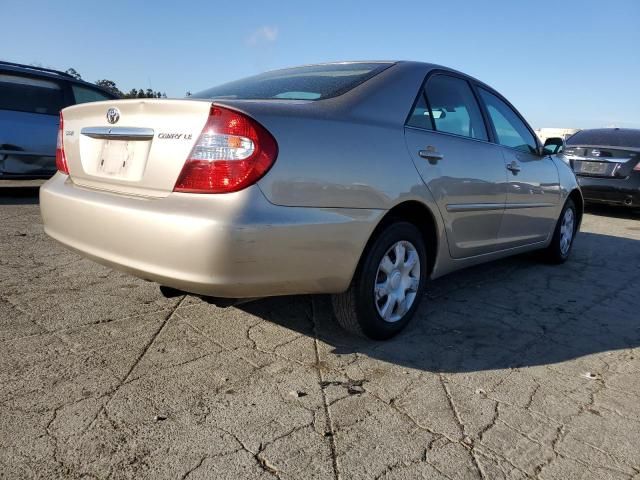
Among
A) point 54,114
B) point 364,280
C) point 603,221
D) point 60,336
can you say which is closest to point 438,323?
point 364,280

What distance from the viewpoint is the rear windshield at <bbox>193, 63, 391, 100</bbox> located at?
282cm

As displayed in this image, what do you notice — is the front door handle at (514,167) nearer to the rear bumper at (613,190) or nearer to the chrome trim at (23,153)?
the rear bumper at (613,190)

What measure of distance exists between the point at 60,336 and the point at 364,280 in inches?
64.0

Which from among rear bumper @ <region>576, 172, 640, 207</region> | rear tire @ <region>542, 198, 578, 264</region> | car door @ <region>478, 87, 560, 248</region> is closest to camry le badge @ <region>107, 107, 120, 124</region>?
car door @ <region>478, 87, 560, 248</region>

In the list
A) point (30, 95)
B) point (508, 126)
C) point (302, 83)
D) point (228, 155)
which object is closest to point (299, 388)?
point (228, 155)

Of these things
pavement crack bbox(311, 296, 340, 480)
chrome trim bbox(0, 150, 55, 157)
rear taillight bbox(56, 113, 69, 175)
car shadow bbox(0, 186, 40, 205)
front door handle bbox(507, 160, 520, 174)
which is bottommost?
car shadow bbox(0, 186, 40, 205)

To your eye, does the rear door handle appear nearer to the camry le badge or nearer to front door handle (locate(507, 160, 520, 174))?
front door handle (locate(507, 160, 520, 174))

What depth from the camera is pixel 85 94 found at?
24.0 feet

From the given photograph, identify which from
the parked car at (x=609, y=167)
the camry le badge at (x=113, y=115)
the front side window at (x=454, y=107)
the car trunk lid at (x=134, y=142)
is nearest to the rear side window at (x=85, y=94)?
the car trunk lid at (x=134, y=142)

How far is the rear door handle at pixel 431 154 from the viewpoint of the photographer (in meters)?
2.99

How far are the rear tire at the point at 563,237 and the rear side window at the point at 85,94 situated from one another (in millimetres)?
6000

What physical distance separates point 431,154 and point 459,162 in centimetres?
35

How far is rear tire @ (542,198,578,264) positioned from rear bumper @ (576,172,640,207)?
11.1 ft

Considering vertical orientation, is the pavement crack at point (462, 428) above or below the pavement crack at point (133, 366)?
above
